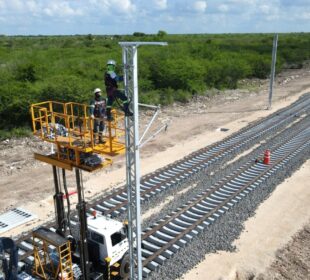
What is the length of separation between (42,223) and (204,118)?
17.1 meters

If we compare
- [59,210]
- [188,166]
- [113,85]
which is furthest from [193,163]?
[113,85]

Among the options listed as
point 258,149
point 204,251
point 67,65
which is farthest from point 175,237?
point 67,65

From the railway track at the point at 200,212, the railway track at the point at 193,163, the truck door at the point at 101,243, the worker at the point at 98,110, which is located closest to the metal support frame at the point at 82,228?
the truck door at the point at 101,243

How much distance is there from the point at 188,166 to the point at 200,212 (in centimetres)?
452

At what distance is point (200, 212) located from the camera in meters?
14.1

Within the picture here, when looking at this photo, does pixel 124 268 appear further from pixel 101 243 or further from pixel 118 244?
pixel 101 243

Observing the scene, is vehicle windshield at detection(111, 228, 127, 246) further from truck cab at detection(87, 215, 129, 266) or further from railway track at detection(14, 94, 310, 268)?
railway track at detection(14, 94, 310, 268)

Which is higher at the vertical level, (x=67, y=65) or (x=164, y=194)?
(x=67, y=65)

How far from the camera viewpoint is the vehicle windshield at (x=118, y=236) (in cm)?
1007

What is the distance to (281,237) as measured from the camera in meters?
12.9

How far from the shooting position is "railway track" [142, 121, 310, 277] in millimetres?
11742

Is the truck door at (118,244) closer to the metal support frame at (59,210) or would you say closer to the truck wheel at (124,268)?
the truck wheel at (124,268)

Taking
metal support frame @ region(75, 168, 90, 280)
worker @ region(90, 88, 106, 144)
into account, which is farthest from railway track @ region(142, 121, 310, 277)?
worker @ region(90, 88, 106, 144)

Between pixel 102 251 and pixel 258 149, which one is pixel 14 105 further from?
pixel 102 251
